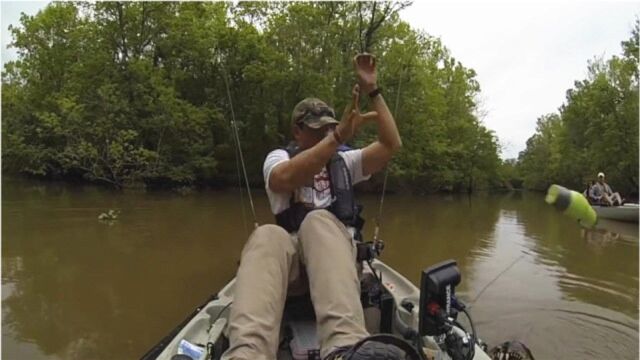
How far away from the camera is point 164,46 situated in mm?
25531

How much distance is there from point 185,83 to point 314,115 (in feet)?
83.6

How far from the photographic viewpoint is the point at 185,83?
26.7 m

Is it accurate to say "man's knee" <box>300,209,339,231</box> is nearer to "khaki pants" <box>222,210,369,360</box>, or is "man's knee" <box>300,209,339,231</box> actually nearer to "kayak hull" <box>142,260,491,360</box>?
"khaki pants" <box>222,210,369,360</box>

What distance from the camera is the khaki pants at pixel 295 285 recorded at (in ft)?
6.57

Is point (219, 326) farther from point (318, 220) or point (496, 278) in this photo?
point (496, 278)

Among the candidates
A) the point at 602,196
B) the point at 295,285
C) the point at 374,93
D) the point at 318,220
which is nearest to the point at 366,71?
the point at 374,93

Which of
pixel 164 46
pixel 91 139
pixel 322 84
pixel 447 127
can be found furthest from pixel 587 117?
pixel 91 139

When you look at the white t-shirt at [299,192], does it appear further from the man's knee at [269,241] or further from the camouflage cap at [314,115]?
the man's knee at [269,241]

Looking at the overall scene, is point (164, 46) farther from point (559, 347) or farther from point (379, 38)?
point (559, 347)

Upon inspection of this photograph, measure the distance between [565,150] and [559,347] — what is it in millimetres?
39095

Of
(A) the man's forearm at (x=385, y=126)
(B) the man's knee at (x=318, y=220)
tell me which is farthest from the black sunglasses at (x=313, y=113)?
(B) the man's knee at (x=318, y=220)

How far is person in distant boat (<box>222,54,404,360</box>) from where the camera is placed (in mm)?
2020

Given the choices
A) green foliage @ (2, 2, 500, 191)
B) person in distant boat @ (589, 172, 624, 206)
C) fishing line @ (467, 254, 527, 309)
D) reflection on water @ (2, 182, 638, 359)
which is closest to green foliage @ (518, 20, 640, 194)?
green foliage @ (2, 2, 500, 191)

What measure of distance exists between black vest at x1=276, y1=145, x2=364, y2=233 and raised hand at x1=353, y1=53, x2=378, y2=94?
0.49 m
